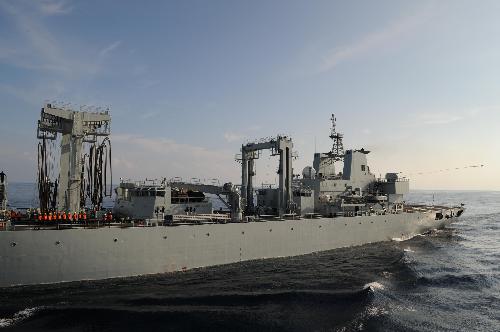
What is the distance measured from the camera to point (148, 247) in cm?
2173

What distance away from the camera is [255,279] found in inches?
858

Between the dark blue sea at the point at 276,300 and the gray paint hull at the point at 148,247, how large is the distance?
0.66 meters

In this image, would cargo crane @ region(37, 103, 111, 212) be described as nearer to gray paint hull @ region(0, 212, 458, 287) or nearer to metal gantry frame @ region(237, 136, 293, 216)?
gray paint hull @ region(0, 212, 458, 287)

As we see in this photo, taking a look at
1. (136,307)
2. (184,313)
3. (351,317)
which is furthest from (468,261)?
(136,307)

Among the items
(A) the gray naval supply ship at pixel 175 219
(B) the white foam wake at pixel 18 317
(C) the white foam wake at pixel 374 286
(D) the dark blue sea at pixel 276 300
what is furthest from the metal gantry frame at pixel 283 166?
(B) the white foam wake at pixel 18 317

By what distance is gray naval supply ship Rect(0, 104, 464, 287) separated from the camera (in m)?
A: 19.2

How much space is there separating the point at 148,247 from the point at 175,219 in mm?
3090

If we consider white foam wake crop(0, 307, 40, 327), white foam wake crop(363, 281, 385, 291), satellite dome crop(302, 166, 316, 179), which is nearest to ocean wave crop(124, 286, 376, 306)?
white foam wake crop(363, 281, 385, 291)

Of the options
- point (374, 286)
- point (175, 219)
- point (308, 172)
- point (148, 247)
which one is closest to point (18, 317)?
point (148, 247)

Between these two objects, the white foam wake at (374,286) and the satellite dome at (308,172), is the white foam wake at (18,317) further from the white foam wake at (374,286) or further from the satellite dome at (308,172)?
the satellite dome at (308,172)

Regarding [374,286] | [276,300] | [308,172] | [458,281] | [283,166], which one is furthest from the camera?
[308,172]

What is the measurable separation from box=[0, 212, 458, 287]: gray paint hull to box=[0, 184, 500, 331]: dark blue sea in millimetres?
664

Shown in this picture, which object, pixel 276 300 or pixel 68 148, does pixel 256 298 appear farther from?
pixel 68 148

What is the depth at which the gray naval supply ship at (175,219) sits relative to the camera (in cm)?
1922
